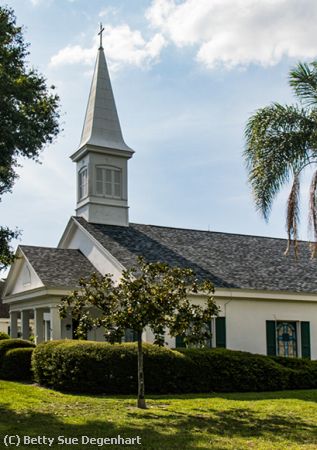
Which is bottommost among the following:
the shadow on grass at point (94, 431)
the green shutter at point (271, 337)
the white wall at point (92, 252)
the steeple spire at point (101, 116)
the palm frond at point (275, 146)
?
the shadow on grass at point (94, 431)

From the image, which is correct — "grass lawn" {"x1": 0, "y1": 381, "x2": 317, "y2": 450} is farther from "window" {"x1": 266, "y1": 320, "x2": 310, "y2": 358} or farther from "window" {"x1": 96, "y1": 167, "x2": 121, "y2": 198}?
"window" {"x1": 96, "y1": 167, "x2": 121, "y2": 198}

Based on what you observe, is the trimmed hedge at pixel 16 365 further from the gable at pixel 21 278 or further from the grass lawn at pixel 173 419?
the grass lawn at pixel 173 419

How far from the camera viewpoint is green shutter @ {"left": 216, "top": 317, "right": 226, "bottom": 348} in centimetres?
2236

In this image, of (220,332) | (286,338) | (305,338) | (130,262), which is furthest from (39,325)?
(305,338)

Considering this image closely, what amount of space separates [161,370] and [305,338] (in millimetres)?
9334

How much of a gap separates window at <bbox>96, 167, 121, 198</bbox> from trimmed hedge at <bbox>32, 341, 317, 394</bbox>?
10.8 meters

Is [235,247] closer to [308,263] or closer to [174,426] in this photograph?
[308,263]

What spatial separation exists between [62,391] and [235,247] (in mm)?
13552

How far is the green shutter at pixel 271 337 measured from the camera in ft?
76.6

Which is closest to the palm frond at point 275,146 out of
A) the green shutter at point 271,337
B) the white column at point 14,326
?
the green shutter at point 271,337

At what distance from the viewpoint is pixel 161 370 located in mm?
16953

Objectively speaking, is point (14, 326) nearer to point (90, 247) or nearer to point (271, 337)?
point (90, 247)

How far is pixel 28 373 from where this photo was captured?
19859 mm

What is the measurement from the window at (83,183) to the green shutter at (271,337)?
10261 mm
